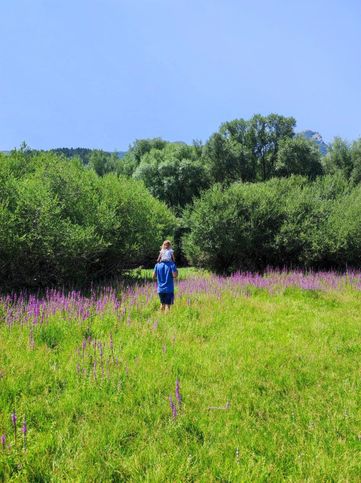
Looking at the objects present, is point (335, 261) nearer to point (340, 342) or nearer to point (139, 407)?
point (340, 342)

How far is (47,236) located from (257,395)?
7439mm

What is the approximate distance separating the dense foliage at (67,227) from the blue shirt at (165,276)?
3048mm

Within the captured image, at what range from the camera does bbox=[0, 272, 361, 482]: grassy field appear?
3.11m

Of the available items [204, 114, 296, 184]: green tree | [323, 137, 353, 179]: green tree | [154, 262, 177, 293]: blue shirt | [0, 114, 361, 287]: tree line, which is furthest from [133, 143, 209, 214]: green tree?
[154, 262, 177, 293]: blue shirt

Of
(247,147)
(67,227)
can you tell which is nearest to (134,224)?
(67,227)

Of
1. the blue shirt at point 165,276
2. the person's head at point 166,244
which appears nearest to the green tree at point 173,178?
the person's head at point 166,244

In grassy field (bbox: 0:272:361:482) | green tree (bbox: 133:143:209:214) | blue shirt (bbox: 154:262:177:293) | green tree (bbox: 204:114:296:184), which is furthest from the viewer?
green tree (bbox: 204:114:296:184)

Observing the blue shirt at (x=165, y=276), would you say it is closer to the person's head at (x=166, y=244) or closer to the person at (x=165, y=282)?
the person at (x=165, y=282)

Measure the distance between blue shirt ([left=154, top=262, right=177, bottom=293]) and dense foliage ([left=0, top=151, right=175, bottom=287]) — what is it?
3.05 meters

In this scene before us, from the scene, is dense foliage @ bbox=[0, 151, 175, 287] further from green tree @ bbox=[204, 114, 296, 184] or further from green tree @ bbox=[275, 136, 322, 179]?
green tree @ bbox=[275, 136, 322, 179]

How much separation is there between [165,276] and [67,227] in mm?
3822

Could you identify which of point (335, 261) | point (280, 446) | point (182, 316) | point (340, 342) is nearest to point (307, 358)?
point (340, 342)

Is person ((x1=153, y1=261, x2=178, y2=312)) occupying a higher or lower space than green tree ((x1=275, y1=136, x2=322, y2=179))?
lower

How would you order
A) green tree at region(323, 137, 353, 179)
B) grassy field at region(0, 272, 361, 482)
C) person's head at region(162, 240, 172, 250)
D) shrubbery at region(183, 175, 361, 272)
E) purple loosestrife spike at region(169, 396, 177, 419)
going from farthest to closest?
green tree at region(323, 137, 353, 179), shrubbery at region(183, 175, 361, 272), person's head at region(162, 240, 172, 250), purple loosestrife spike at region(169, 396, 177, 419), grassy field at region(0, 272, 361, 482)
